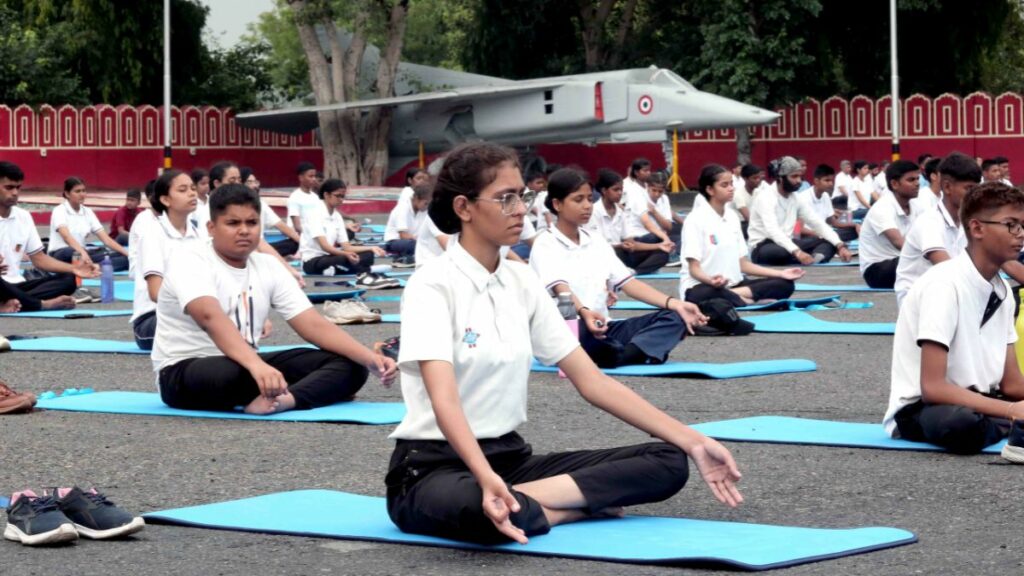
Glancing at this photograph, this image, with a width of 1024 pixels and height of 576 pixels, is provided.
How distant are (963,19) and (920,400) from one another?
36237 mm

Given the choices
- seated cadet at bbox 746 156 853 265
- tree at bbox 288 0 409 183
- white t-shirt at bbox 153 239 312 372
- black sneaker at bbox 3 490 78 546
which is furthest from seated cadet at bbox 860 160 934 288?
tree at bbox 288 0 409 183

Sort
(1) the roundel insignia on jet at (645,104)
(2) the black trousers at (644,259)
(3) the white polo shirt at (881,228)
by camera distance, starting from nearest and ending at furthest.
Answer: (3) the white polo shirt at (881,228)
(2) the black trousers at (644,259)
(1) the roundel insignia on jet at (645,104)

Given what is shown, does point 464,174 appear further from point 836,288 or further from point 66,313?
point 836,288

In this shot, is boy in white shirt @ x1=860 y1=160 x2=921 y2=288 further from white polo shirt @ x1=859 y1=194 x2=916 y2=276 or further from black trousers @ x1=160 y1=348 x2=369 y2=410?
black trousers @ x1=160 y1=348 x2=369 y2=410

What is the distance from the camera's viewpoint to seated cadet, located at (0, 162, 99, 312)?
48.1 ft

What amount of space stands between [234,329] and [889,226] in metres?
7.69

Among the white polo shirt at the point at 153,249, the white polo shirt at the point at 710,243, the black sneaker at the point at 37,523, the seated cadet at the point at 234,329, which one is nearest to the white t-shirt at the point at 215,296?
the seated cadet at the point at 234,329

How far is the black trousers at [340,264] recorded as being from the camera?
61.7 ft

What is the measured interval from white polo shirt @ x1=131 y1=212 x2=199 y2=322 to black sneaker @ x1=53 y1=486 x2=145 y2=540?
187 inches

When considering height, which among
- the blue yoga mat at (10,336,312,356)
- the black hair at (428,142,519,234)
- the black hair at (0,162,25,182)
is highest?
the black hair at (0,162,25,182)

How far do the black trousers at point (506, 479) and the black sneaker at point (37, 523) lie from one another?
991mm

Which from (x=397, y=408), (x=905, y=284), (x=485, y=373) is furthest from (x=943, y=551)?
(x=905, y=284)

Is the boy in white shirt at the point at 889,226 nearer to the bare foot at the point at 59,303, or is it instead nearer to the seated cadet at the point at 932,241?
the seated cadet at the point at 932,241

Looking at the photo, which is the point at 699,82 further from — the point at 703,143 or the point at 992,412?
the point at 992,412
